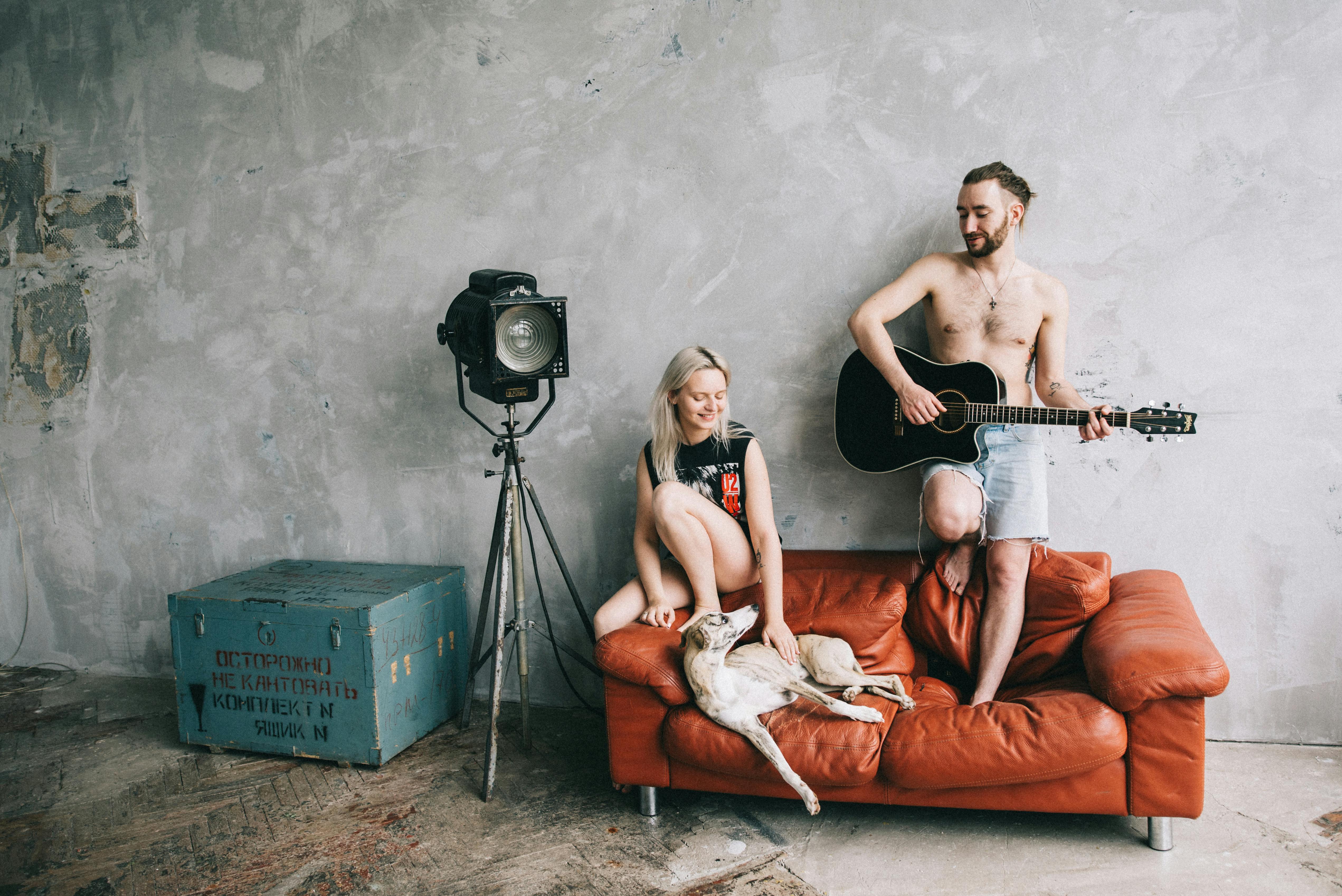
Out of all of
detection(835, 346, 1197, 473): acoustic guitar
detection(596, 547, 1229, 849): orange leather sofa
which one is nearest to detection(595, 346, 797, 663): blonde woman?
detection(596, 547, 1229, 849): orange leather sofa

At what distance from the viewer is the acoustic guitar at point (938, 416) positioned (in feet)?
8.12

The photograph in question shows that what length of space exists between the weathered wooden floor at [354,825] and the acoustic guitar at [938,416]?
1204mm

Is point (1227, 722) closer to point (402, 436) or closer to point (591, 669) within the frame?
point (591, 669)

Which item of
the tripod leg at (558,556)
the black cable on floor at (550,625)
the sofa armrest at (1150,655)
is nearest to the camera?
the sofa armrest at (1150,655)

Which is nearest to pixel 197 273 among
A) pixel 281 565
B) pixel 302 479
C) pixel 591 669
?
pixel 302 479

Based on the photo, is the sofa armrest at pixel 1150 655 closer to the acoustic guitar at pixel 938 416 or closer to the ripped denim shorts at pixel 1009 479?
the ripped denim shorts at pixel 1009 479

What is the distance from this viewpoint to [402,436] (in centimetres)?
351

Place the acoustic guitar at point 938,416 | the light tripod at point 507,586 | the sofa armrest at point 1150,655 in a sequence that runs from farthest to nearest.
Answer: the light tripod at point 507,586, the acoustic guitar at point 938,416, the sofa armrest at point 1150,655

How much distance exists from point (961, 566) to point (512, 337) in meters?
1.61

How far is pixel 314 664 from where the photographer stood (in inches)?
116

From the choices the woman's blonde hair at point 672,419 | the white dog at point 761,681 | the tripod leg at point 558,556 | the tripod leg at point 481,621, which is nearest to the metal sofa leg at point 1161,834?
the white dog at point 761,681

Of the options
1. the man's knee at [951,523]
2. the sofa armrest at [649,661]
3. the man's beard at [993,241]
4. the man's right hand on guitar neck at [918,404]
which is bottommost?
the sofa armrest at [649,661]

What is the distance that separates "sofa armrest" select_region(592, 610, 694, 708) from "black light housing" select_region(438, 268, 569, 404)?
0.85m

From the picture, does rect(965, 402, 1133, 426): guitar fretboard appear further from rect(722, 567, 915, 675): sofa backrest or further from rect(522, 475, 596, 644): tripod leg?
rect(522, 475, 596, 644): tripod leg
